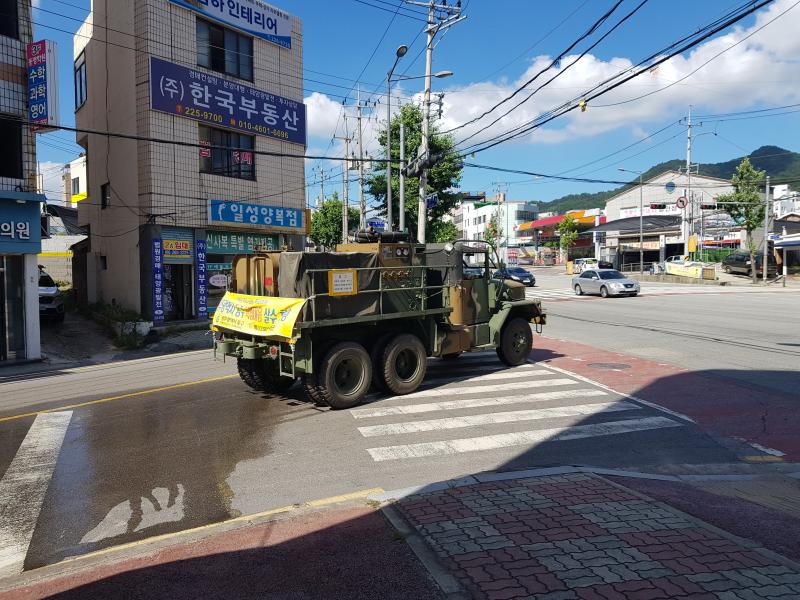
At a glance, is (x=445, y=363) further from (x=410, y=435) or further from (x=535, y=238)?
(x=535, y=238)

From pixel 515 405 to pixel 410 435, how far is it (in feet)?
7.10

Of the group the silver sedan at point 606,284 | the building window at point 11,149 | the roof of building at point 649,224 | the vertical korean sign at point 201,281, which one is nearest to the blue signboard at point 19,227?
the building window at point 11,149

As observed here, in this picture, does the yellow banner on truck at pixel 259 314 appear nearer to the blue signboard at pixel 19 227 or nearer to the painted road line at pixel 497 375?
the painted road line at pixel 497 375

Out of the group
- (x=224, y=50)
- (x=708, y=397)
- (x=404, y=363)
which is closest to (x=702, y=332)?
(x=708, y=397)

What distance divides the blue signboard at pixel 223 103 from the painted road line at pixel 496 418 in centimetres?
1616

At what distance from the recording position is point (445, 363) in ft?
42.5

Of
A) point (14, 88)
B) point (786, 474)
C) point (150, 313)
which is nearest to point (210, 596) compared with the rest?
point (786, 474)

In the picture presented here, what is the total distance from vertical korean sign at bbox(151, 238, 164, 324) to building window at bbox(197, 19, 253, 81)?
22.5 ft

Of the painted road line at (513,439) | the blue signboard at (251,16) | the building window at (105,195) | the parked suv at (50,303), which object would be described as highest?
the blue signboard at (251,16)

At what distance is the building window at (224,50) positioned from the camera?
69.6ft

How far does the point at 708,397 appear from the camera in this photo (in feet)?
30.6

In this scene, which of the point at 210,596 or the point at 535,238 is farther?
the point at 535,238

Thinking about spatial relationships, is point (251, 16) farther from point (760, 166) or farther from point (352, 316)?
point (760, 166)

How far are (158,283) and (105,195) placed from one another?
558 cm
